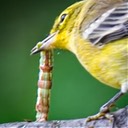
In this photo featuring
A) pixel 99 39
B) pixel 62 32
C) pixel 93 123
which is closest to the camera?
pixel 93 123

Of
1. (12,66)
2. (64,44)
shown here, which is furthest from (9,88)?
(64,44)

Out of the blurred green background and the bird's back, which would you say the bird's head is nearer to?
the bird's back

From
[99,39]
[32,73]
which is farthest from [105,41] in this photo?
[32,73]

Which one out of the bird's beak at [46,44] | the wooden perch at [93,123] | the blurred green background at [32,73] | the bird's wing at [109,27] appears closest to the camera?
the wooden perch at [93,123]

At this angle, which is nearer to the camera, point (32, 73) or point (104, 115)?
point (104, 115)

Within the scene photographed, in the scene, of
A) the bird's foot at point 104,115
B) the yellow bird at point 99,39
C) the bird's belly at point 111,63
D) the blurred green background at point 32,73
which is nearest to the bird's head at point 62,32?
the yellow bird at point 99,39

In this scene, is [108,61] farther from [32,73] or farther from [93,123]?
[32,73]

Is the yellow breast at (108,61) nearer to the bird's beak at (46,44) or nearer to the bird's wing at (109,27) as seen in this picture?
the bird's wing at (109,27)

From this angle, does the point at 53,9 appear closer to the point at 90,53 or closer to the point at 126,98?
the point at 126,98
